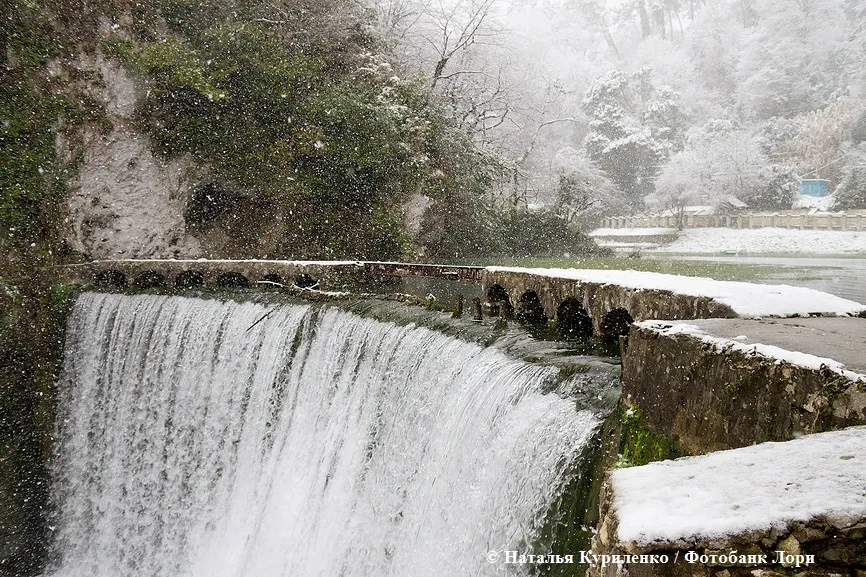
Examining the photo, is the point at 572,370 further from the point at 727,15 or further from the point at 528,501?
the point at 727,15

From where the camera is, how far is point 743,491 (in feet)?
4.26

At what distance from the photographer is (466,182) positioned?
563 inches

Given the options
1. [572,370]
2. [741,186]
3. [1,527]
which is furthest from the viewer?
[741,186]

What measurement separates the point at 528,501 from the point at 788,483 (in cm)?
214

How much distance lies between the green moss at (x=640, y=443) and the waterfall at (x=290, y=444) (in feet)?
1.26

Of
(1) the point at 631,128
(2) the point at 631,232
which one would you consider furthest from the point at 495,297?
(1) the point at 631,128

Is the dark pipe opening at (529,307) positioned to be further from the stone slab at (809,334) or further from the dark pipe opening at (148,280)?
the dark pipe opening at (148,280)

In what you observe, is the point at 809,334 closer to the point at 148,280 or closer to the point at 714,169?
the point at 148,280

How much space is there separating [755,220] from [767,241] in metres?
0.74

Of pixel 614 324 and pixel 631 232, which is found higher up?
pixel 631 232

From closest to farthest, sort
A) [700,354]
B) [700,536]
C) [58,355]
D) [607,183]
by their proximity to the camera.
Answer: [700,536]
[700,354]
[58,355]
[607,183]

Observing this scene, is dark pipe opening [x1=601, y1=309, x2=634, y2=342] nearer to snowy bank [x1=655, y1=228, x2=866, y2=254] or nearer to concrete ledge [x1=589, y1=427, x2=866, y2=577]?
concrete ledge [x1=589, y1=427, x2=866, y2=577]

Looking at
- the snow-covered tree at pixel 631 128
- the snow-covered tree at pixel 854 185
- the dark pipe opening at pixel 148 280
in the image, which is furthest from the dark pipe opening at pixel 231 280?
the snow-covered tree at pixel 631 128

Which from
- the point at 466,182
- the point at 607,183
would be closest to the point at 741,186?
the point at 607,183
